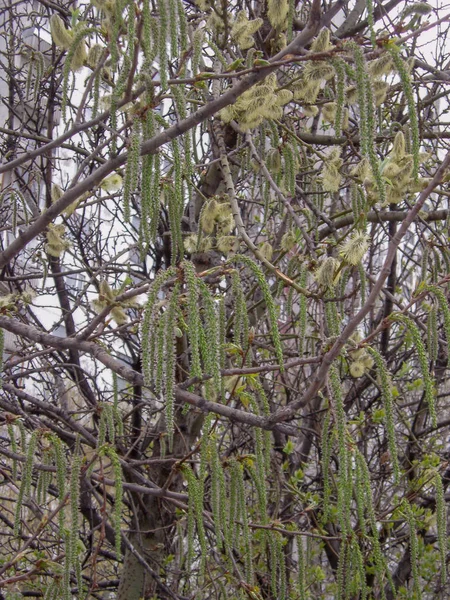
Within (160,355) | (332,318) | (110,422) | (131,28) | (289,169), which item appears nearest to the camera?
(131,28)

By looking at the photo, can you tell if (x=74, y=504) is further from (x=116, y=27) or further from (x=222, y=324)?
(x=116, y=27)

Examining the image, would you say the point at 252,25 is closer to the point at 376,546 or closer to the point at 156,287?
the point at 156,287

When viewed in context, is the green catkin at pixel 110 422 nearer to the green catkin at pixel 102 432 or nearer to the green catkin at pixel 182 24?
the green catkin at pixel 102 432

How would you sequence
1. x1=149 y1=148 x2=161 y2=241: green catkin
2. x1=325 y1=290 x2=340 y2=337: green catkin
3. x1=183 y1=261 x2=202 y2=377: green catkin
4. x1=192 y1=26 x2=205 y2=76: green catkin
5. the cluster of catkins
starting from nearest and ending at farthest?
x1=183 y1=261 x2=202 y2=377: green catkin < x1=149 y1=148 x2=161 y2=241: green catkin < x1=325 y1=290 x2=340 y2=337: green catkin < x1=192 y1=26 x2=205 y2=76: green catkin < the cluster of catkins

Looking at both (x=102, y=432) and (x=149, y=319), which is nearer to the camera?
(x=149, y=319)

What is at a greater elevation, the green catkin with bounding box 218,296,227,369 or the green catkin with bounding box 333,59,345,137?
the green catkin with bounding box 333,59,345,137

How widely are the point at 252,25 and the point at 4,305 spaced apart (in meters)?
1.07

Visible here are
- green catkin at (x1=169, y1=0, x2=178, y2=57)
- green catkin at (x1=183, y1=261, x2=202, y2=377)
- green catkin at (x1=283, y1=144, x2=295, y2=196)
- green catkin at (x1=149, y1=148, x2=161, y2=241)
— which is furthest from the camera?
green catkin at (x1=283, y1=144, x2=295, y2=196)

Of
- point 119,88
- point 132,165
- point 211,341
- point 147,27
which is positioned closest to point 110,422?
point 211,341

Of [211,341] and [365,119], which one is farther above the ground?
[365,119]

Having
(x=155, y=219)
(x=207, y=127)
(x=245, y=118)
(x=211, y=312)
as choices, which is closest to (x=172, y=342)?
(x=211, y=312)

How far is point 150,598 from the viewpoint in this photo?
3.18 metres

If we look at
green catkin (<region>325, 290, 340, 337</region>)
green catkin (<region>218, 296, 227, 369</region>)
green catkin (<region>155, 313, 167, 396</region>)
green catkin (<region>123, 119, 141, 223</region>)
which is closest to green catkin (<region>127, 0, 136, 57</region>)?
green catkin (<region>123, 119, 141, 223</region>)

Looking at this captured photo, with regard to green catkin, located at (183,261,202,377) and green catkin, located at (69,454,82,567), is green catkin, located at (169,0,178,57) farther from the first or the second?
green catkin, located at (69,454,82,567)
